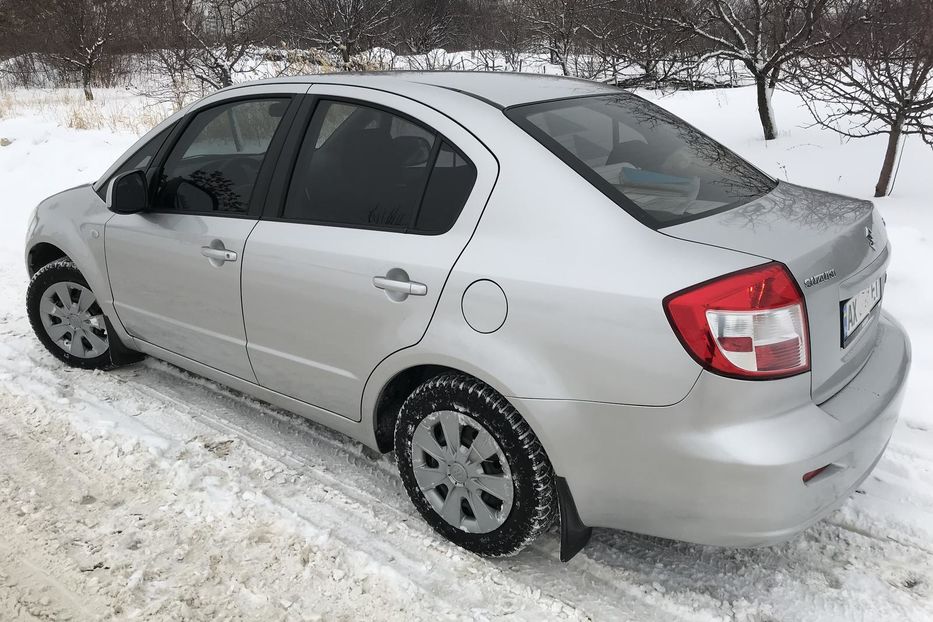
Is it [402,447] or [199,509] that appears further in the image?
[199,509]

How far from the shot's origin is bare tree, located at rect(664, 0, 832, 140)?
298 inches

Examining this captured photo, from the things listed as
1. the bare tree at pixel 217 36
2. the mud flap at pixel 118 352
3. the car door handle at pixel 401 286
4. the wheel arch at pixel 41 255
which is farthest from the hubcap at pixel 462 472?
the bare tree at pixel 217 36

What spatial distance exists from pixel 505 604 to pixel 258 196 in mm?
1850

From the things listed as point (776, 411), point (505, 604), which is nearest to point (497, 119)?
point (776, 411)

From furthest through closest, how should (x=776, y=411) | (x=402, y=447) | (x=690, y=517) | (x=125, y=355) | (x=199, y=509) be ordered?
(x=125, y=355), (x=199, y=509), (x=402, y=447), (x=690, y=517), (x=776, y=411)

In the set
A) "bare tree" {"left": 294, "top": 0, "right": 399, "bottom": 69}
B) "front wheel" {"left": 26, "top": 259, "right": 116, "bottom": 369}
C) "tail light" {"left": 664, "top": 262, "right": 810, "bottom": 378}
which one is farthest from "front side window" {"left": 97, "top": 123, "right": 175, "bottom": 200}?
"bare tree" {"left": 294, "top": 0, "right": 399, "bottom": 69}

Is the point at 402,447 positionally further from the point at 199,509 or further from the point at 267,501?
the point at 199,509

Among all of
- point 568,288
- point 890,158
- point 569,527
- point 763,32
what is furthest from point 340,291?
point 763,32

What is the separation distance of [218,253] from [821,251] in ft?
7.50

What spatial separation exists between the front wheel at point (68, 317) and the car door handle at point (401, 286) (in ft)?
7.36

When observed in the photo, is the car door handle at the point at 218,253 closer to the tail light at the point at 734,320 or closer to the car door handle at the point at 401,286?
the car door handle at the point at 401,286

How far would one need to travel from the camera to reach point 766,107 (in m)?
8.02

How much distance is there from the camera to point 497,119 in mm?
2473

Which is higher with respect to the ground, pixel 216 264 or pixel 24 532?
pixel 216 264
